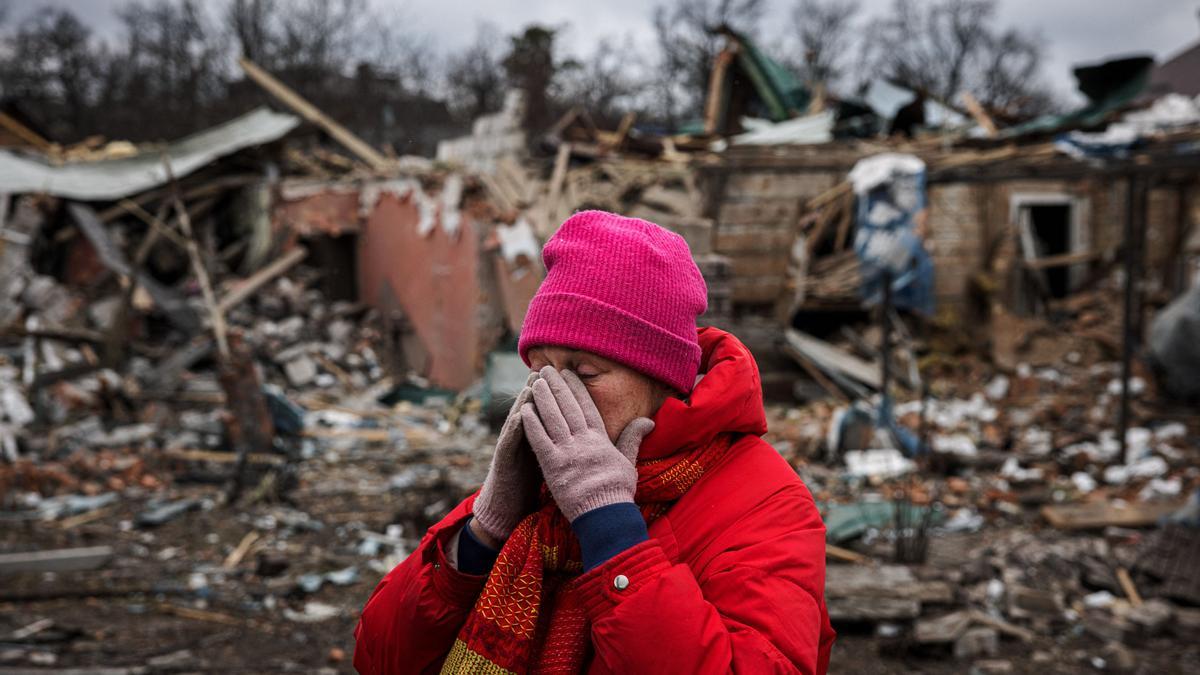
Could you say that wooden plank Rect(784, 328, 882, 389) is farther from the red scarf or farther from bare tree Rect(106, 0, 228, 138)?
bare tree Rect(106, 0, 228, 138)

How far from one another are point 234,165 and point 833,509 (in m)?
12.5

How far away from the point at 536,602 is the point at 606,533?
0.68 ft

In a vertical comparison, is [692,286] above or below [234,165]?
below

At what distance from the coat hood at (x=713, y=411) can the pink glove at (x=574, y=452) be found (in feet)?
0.24

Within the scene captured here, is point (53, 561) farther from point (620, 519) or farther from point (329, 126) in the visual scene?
point (329, 126)

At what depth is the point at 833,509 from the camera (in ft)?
23.3

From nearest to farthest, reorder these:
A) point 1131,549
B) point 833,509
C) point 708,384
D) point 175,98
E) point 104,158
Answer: point 708,384, point 1131,549, point 833,509, point 104,158, point 175,98

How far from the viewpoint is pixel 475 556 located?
1498 mm

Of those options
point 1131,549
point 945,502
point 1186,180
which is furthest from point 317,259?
point 1186,180

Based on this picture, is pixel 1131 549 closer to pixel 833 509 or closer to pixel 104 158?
pixel 833 509

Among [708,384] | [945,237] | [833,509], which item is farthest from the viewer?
[945,237]

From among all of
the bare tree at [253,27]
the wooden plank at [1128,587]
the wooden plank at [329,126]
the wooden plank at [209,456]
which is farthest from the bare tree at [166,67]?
the wooden plank at [1128,587]

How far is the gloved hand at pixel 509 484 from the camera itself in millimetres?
1415

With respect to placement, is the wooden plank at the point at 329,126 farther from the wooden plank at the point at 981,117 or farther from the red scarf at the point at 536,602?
the red scarf at the point at 536,602
